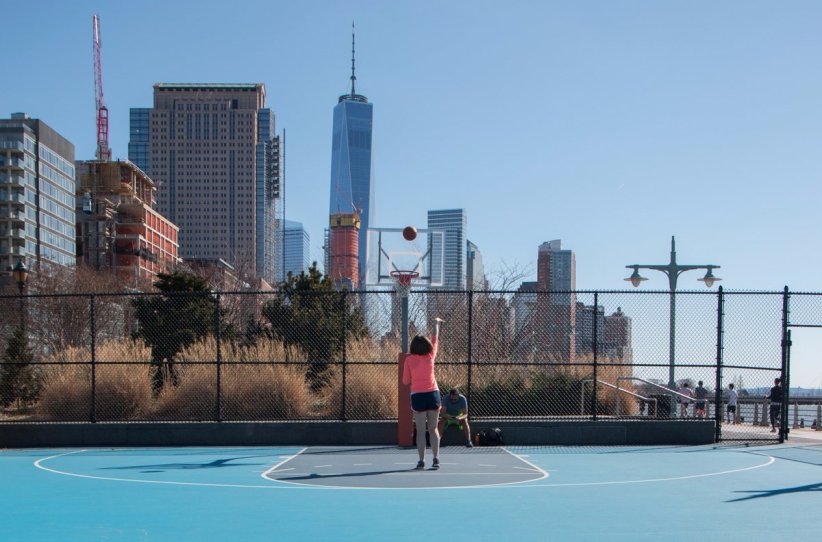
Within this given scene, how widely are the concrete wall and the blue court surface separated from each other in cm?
91

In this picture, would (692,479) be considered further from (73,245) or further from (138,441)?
(73,245)

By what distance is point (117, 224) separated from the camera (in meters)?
154

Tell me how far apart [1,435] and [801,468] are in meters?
13.7

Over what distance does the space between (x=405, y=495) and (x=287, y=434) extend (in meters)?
6.03

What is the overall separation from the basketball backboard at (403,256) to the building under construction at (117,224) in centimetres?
13252

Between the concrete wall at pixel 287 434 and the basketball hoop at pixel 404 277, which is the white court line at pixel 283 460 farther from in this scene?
the basketball hoop at pixel 404 277

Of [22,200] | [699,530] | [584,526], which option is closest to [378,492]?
[584,526]

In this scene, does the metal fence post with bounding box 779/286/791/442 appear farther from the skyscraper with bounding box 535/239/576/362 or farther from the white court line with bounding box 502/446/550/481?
the white court line with bounding box 502/446/550/481

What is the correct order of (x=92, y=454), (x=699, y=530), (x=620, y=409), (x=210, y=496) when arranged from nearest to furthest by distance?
(x=699, y=530) < (x=210, y=496) < (x=92, y=454) < (x=620, y=409)

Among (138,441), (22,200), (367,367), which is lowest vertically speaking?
(138,441)

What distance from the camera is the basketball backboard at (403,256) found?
625 inches

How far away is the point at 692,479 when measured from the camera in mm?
11258

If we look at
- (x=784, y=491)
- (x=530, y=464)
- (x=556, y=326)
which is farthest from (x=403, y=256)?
(x=784, y=491)

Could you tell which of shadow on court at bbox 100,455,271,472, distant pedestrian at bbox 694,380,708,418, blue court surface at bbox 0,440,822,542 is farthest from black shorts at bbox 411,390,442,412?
distant pedestrian at bbox 694,380,708,418
